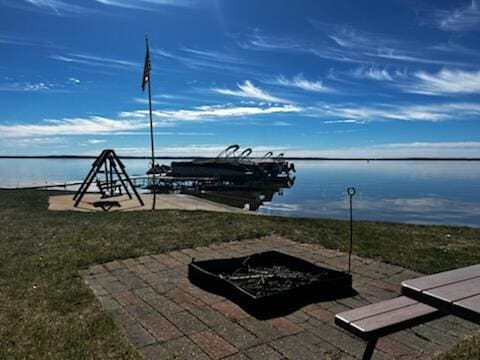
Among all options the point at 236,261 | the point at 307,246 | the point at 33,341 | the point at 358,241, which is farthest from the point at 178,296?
the point at 358,241

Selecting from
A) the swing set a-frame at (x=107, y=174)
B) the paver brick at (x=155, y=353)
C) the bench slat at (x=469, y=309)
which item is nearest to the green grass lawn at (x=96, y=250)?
the paver brick at (x=155, y=353)

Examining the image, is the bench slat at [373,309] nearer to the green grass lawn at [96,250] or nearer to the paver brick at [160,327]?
the green grass lawn at [96,250]

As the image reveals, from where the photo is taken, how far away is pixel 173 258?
16.7ft

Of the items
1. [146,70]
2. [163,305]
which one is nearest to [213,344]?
[163,305]

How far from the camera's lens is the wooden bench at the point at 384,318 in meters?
1.98

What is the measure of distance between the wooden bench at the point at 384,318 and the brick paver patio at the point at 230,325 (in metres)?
0.62

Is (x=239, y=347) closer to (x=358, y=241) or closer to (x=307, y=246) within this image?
(x=307, y=246)

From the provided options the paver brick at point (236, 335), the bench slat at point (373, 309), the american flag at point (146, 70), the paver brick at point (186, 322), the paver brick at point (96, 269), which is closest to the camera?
the bench slat at point (373, 309)

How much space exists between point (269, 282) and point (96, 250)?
107 inches

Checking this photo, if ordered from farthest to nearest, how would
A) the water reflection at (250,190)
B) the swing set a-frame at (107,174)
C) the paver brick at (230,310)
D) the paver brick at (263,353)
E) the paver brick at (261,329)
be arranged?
the water reflection at (250,190), the swing set a-frame at (107,174), the paver brick at (230,310), the paver brick at (261,329), the paver brick at (263,353)

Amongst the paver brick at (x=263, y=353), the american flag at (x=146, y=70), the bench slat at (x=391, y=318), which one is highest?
the american flag at (x=146, y=70)

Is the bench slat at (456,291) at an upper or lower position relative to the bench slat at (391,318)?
upper

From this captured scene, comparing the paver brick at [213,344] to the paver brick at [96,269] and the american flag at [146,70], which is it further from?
the american flag at [146,70]

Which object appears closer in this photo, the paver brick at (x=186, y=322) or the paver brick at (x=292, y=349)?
the paver brick at (x=292, y=349)
